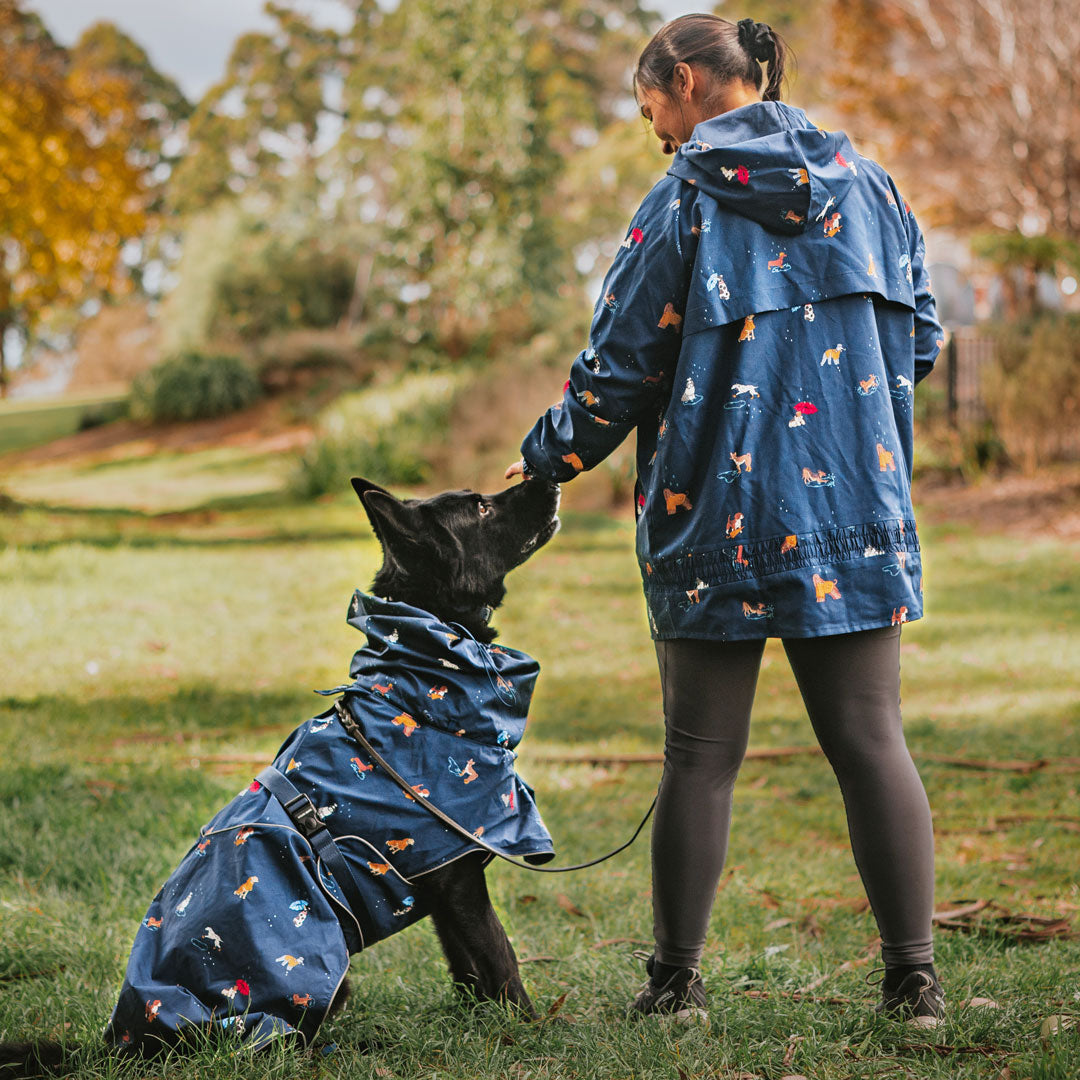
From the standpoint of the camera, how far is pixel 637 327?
2.39 m

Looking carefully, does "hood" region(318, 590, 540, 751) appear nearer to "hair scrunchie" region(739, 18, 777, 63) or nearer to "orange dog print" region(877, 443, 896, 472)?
"orange dog print" region(877, 443, 896, 472)

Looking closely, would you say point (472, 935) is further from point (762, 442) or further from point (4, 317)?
point (4, 317)

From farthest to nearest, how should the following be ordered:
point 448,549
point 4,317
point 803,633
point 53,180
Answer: point 4,317 → point 53,180 → point 448,549 → point 803,633

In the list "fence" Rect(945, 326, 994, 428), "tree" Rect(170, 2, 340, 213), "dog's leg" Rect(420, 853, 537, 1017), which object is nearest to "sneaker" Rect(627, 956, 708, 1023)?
"dog's leg" Rect(420, 853, 537, 1017)

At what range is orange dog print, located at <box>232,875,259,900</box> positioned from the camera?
228 centimetres

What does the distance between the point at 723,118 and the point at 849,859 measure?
293 cm

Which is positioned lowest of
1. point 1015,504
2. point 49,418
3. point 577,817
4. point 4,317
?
point 577,817

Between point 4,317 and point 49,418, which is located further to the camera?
point 49,418

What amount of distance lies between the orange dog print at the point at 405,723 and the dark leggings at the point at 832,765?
1.90 ft

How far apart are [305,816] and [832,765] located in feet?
3.75

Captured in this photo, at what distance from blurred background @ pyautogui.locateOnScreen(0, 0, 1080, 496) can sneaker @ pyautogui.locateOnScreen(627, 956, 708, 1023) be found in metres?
8.23

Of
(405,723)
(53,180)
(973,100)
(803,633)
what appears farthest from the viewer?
(973,100)

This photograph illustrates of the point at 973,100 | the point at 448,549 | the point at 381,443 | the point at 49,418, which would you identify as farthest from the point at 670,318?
the point at 49,418

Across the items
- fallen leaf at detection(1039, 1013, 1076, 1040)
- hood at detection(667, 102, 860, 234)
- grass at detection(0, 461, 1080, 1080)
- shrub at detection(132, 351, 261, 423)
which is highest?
shrub at detection(132, 351, 261, 423)
